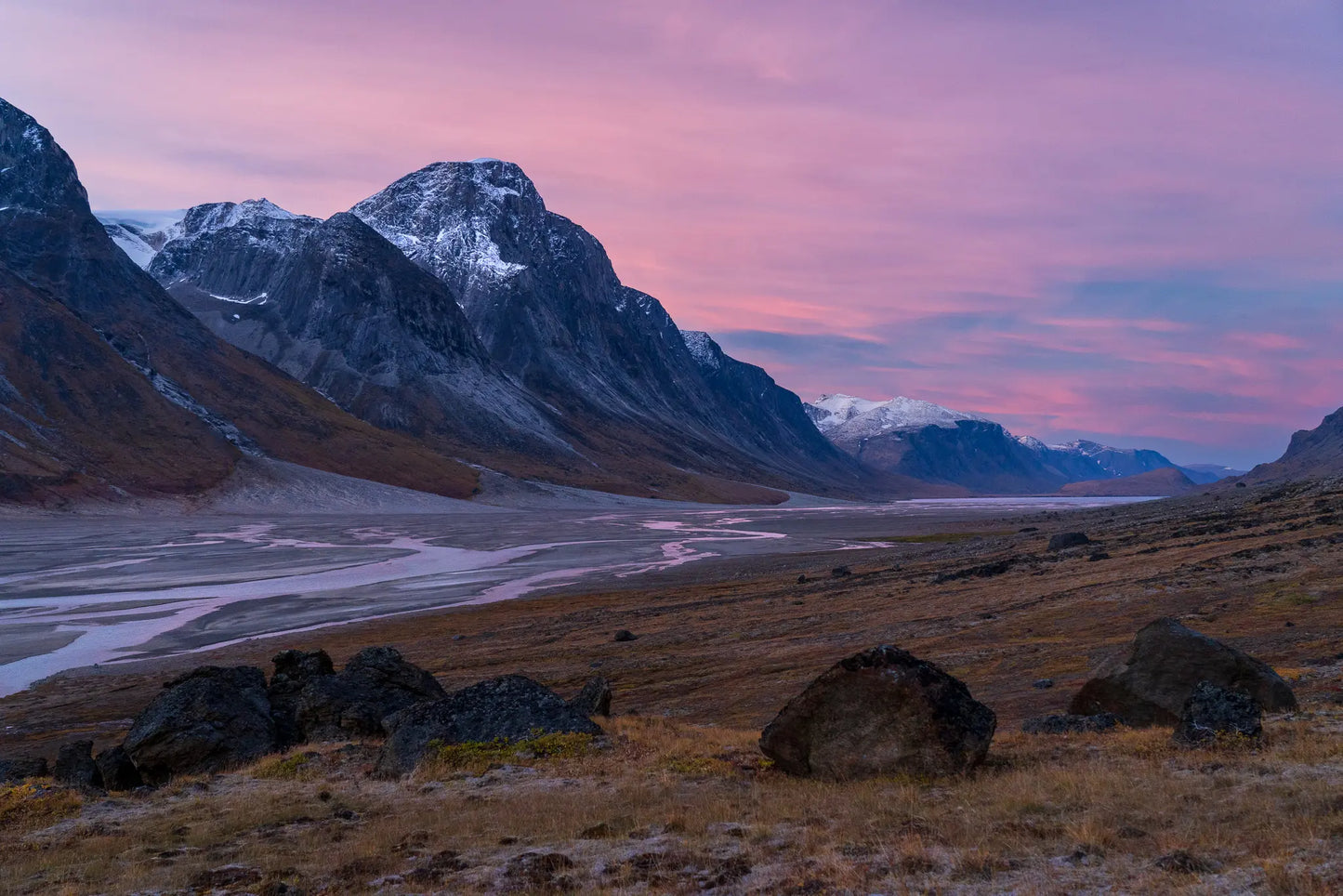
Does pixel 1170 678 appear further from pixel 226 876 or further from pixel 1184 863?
pixel 226 876

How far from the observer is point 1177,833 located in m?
10.6

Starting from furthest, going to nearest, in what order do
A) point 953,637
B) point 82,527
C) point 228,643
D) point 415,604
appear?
point 82,527 → point 415,604 → point 228,643 → point 953,637

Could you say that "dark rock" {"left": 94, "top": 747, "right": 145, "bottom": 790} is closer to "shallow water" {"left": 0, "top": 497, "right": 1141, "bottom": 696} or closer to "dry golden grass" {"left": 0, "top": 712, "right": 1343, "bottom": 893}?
"dry golden grass" {"left": 0, "top": 712, "right": 1343, "bottom": 893}

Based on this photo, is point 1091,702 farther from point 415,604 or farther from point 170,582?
point 170,582

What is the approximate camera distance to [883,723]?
603 inches

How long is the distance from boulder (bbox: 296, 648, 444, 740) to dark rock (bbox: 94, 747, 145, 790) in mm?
3941

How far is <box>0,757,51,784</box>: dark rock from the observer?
19688 mm

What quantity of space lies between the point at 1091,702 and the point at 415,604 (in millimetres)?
49486

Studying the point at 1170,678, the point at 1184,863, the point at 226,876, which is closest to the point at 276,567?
the point at 226,876

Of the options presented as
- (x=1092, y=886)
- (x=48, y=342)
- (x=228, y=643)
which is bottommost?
(x=228, y=643)

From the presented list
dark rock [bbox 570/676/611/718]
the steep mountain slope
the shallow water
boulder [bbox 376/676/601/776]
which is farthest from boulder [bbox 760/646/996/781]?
the steep mountain slope

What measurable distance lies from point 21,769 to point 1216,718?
78.3ft

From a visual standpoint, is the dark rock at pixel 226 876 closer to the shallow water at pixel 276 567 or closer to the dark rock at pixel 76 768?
the dark rock at pixel 76 768

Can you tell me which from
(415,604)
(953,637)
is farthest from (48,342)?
(953,637)
